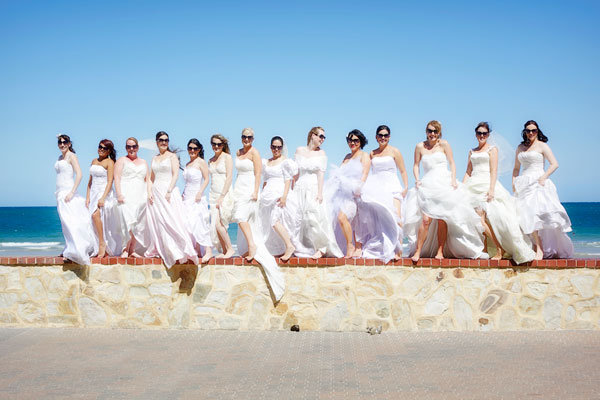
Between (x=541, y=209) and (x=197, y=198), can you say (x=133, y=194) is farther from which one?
(x=541, y=209)

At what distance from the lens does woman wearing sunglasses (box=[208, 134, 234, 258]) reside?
8445 mm

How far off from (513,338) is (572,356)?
0.87m

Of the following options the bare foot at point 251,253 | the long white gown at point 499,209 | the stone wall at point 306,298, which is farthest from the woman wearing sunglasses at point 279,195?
the long white gown at point 499,209

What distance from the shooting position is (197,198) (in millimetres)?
8453

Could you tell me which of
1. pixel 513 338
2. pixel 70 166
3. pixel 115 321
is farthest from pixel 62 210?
pixel 513 338

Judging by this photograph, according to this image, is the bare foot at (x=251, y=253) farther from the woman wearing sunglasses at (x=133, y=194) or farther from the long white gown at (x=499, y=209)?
the long white gown at (x=499, y=209)

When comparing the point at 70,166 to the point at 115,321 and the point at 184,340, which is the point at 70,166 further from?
the point at 184,340

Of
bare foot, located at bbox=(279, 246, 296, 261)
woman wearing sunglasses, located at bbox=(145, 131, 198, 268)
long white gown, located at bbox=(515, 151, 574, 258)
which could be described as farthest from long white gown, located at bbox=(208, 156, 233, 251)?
long white gown, located at bbox=(515, 151, 574, 258)

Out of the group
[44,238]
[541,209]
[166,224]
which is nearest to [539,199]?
[541,209]

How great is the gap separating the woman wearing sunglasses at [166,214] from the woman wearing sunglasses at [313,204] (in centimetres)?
157

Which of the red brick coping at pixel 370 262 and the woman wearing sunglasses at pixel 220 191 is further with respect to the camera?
the woman wearing sunglasses at pixel 220 191

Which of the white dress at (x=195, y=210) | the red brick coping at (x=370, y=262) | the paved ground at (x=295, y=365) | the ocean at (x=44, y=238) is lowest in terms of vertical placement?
the ocean at (x=44, y=238)

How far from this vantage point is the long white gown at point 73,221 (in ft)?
26.7

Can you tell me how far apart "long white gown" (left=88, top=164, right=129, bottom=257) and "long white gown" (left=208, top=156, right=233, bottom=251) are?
1.27 m
